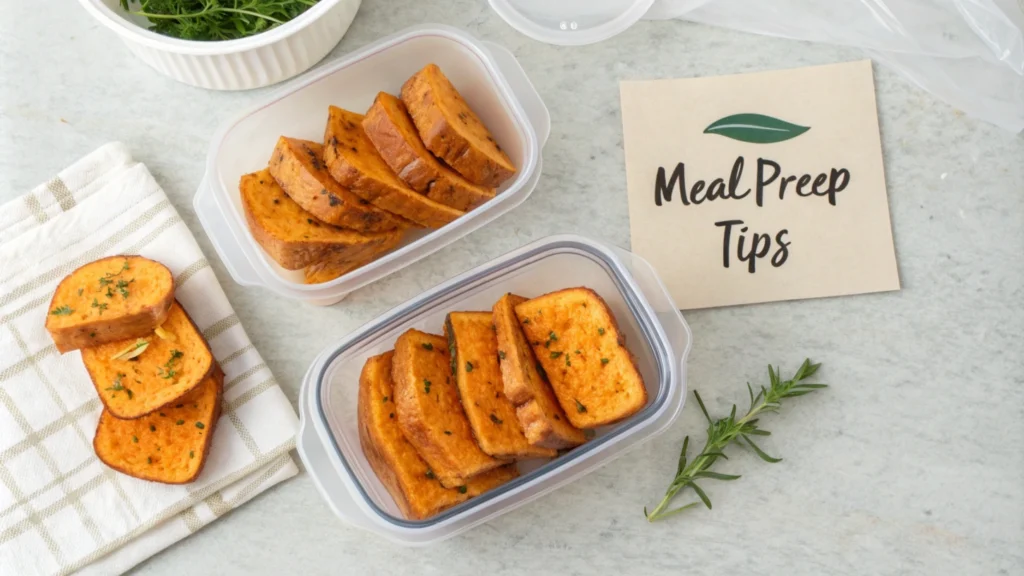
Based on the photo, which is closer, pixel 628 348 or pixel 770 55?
pixel 628 348

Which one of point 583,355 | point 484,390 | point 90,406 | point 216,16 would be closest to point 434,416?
point 484,390

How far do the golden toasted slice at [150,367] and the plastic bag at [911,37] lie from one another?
0.96 m

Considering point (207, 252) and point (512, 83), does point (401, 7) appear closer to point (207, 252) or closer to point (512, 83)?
point (512, 83)

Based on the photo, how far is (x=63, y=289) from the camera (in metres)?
1.43

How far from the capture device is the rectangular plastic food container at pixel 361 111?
1.42 meters

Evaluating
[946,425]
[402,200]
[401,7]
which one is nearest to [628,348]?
[402,200]

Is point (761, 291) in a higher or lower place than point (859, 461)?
higher

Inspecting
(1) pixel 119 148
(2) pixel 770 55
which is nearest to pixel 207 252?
(1) pixel 119 148

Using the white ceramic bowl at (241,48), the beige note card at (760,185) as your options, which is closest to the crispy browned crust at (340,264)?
the white ceramic bowl at (241,48)

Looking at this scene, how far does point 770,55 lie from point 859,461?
0.72 metres

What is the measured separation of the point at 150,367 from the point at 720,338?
0.94 meters

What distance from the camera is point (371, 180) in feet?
4.42

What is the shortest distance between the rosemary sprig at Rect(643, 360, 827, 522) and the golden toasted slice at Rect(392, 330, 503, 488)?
331 mm

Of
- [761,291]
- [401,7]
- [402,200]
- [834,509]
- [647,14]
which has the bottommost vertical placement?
[834,509]
